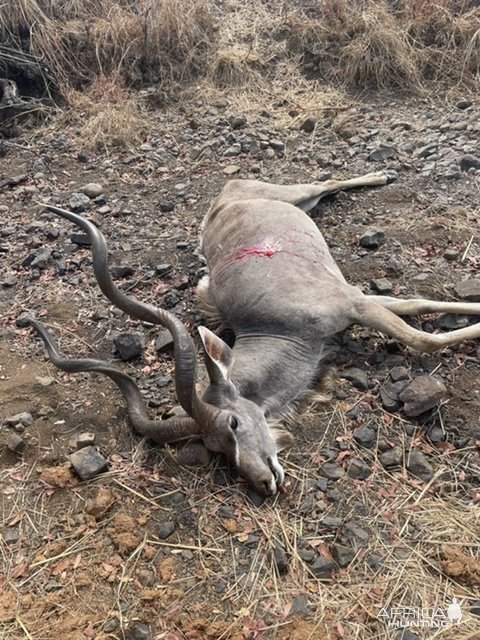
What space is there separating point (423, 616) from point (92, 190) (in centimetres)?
605

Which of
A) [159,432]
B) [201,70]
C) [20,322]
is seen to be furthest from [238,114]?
[159,432]

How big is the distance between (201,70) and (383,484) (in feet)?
25.5

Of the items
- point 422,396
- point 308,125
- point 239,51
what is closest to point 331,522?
point 422,396

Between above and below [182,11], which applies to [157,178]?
below

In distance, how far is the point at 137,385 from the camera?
5.14 meters

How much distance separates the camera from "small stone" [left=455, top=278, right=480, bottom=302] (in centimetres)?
557

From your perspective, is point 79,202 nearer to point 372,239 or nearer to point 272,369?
point 372,239

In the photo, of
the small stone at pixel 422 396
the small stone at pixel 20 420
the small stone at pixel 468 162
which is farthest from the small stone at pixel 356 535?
the small stone at pixel 468 162

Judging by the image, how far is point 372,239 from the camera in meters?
6.27

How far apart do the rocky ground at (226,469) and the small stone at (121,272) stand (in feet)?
0.08

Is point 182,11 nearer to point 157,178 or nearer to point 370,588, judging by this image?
point 157,178

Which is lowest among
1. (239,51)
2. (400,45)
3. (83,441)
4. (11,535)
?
(11,535)

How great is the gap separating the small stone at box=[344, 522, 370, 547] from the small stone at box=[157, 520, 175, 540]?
111 centimetres

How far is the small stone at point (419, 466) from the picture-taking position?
4.36m
